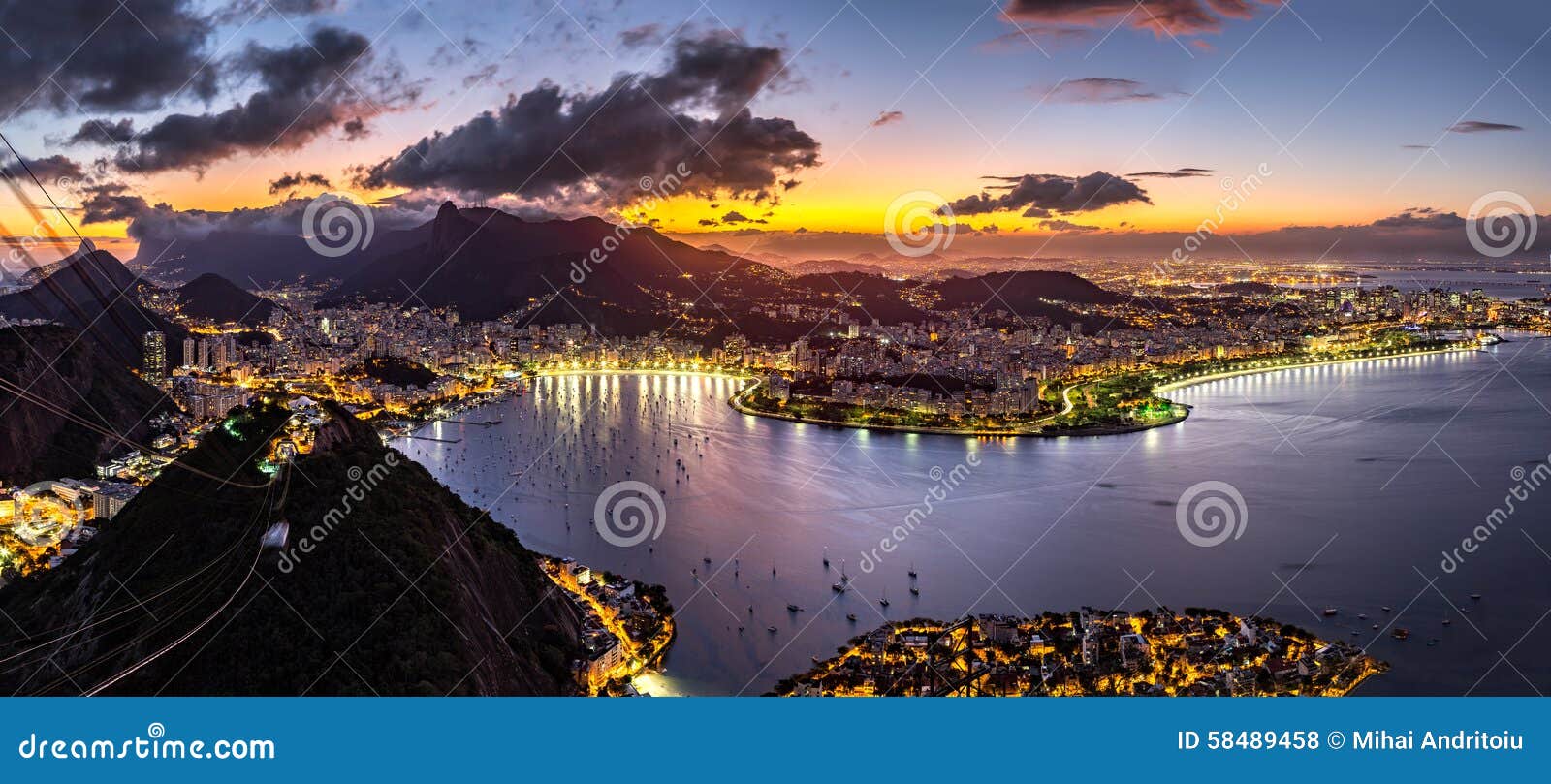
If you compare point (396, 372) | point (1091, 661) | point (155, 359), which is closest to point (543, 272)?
point (396, 372)

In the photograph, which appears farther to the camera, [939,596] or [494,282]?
[494,282]

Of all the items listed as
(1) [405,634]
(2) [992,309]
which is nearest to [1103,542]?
(1) [405,634]

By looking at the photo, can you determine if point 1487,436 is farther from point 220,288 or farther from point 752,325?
point 220,288

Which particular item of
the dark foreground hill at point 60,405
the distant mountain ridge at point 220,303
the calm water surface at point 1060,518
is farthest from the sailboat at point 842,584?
the distant mountain ridge at point 220,303

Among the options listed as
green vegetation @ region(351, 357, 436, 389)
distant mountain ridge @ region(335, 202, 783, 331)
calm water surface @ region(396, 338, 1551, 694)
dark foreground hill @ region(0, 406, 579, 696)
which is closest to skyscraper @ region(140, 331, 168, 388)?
green vegetation @ region(351, 357, 436, 389)

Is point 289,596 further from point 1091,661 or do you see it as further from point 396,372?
point 396,372

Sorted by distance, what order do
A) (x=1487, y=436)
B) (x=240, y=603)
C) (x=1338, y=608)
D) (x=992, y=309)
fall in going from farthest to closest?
(x=992, y=309) < (x=1487, y=436) < (x=1338, y=608) < (x=240, y=603)
